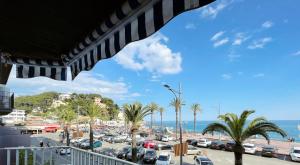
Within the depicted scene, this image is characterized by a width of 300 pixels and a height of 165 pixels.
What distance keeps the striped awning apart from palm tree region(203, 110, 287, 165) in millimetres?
21084

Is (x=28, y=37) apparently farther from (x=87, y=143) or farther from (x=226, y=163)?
(x=87, y=143)

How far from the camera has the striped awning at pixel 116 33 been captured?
233cm

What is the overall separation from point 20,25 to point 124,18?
A: 1.94 metres

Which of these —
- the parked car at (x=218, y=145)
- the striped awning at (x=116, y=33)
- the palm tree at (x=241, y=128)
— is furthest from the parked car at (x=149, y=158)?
the striped awning at (x=116, y=33)

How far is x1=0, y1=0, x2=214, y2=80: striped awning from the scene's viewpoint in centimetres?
233

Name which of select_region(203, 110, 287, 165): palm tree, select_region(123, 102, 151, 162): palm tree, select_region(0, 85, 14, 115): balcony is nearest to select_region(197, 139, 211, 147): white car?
select_region(123, 102, 151, 162): palm tree

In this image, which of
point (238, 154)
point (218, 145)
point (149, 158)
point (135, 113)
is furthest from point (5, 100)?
point (218, 145)

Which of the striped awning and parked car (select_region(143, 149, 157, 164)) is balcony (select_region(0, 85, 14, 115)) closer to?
the striped awning

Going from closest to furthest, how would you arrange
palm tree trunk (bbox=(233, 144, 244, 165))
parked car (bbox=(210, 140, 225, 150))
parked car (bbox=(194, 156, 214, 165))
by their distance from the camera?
palm tree trunk (bbox=(233, 144, 244, 165))
parked car (bbox=(194, 156, 214, 165))
parked car (bbox=(210, 140, 225, 150))

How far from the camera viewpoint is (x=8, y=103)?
17.4m

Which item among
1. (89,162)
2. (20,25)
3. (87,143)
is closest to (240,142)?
(89,162)

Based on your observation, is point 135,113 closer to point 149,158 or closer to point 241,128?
point 149,158

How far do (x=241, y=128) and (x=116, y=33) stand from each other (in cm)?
2404

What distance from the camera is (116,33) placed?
3.45 metres
